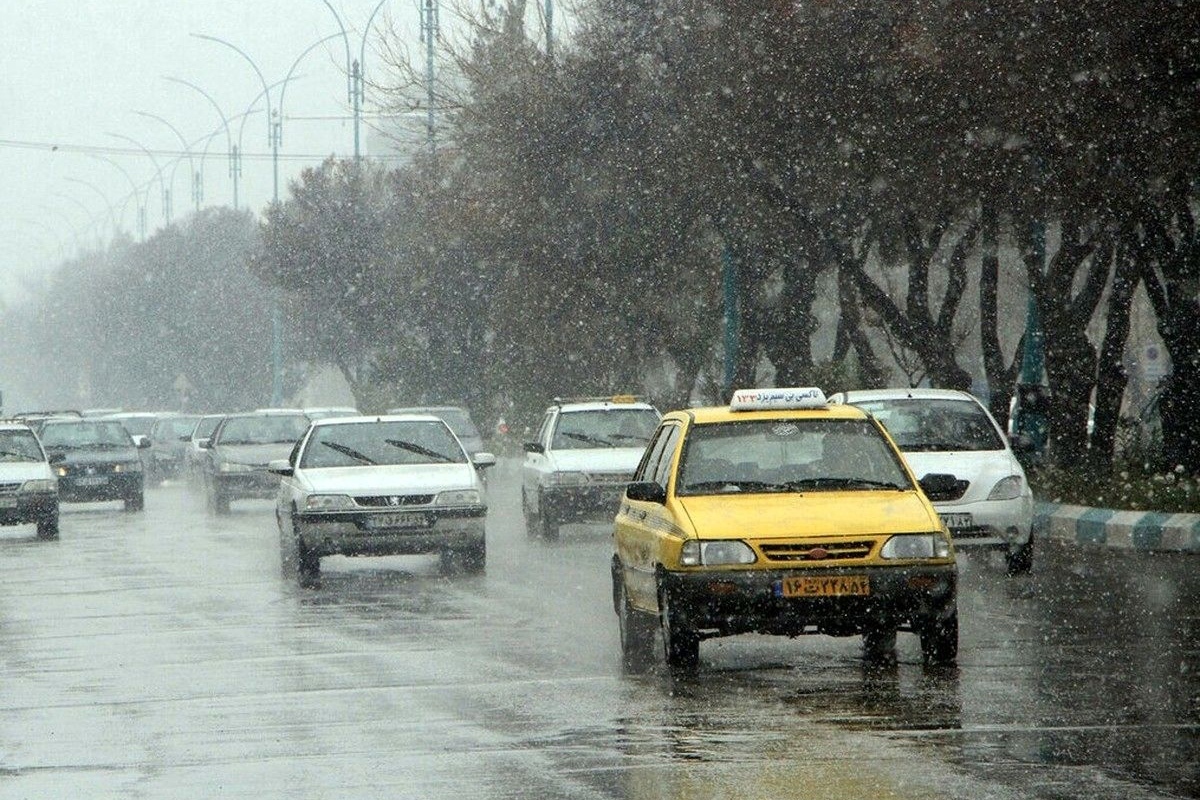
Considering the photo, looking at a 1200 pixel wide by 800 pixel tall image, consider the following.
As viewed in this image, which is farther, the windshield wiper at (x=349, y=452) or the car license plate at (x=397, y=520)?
the windshield wiper at (x=349, y=452)

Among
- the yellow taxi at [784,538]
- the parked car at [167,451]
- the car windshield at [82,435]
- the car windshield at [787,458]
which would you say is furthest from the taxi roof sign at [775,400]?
the parked car at [167,451]

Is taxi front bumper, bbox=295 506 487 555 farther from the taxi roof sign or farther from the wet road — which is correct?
the taxi roof sign

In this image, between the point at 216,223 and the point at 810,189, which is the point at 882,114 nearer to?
the point at 810,189

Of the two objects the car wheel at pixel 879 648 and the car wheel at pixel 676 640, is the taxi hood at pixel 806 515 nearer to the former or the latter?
the car wheel at pixel 676 640

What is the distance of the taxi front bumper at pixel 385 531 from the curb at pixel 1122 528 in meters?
6.55

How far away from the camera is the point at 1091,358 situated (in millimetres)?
28719

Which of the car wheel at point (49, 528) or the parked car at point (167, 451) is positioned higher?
the parked car at point (167, 451)

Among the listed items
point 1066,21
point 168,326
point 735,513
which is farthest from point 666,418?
point 168,326

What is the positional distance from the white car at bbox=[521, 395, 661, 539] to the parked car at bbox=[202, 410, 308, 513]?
26.6 ft

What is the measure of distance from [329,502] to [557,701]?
29.8 feet

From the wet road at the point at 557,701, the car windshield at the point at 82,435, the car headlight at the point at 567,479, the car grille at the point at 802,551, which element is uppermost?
the car windshield at the point at 82,435

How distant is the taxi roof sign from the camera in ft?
40.7

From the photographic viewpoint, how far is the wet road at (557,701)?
Answer: 8.20 m

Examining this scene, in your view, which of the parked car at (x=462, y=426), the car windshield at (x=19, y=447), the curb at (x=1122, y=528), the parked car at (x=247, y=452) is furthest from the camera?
the parked car at (x=462, y=426)
